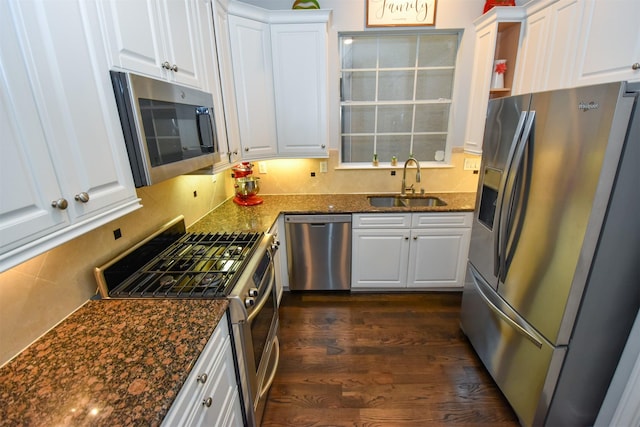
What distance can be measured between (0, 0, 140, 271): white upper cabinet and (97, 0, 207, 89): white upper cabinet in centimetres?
11

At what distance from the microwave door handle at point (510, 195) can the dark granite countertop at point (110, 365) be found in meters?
1.43

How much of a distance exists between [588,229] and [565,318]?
0.41 metres

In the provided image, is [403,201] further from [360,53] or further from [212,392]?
[212,392]

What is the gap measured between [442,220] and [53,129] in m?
2.48

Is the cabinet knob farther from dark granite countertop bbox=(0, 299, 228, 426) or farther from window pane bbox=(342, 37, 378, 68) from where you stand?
window pane bbox=(342, 37, 378, 68)

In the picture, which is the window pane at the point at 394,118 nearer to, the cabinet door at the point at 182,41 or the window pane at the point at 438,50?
the window pane at the point at 438,50

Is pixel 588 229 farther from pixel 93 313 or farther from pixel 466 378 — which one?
pixel 93 313

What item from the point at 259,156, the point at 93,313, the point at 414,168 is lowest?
the point at 93,313

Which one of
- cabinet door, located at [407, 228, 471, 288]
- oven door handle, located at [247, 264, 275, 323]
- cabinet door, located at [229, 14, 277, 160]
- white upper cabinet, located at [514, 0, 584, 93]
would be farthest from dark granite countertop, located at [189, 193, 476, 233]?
white upper cabinet, located at [514, 0, 584, 93]

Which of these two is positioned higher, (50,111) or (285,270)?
(50,111)

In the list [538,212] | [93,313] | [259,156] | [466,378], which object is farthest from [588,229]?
[259,156]

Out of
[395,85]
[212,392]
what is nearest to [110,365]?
[212,392]

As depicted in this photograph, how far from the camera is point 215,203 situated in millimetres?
2545

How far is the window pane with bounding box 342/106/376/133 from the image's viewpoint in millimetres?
2947
